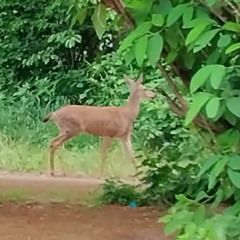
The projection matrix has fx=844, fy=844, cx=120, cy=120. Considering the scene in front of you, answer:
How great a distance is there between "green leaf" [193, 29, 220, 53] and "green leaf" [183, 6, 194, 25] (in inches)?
4.1

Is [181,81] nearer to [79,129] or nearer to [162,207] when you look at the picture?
[162,207]

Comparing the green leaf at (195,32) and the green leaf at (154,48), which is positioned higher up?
the green leaf at (195,32)

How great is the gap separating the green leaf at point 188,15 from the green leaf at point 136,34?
0.12 m

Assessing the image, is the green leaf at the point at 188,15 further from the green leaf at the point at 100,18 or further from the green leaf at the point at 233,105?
the green leaf at the point at 100,18

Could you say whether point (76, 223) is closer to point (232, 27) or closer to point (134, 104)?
point (134, 104)

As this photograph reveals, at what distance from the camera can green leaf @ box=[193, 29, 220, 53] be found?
245 centimetres

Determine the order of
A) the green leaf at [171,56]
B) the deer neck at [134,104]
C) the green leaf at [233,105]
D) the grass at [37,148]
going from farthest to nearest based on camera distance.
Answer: the grass at [37,148] < the deer neck at [134,104] < the green leaf at [171,56] < the green leaf at [233,105]

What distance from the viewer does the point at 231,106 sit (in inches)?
96.7

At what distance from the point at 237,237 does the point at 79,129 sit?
19.1ft

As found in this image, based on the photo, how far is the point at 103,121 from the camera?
829cm

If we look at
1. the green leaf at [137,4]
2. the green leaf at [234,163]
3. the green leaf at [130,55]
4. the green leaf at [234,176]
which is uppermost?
the green leaf at [137,4]

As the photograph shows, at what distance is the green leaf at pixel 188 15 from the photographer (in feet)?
8.42

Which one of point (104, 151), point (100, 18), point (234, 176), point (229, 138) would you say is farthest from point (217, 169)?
point (104, 151)

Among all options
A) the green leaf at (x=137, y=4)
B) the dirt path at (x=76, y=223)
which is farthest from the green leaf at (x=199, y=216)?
the dirt path at (x=76, y=223)
